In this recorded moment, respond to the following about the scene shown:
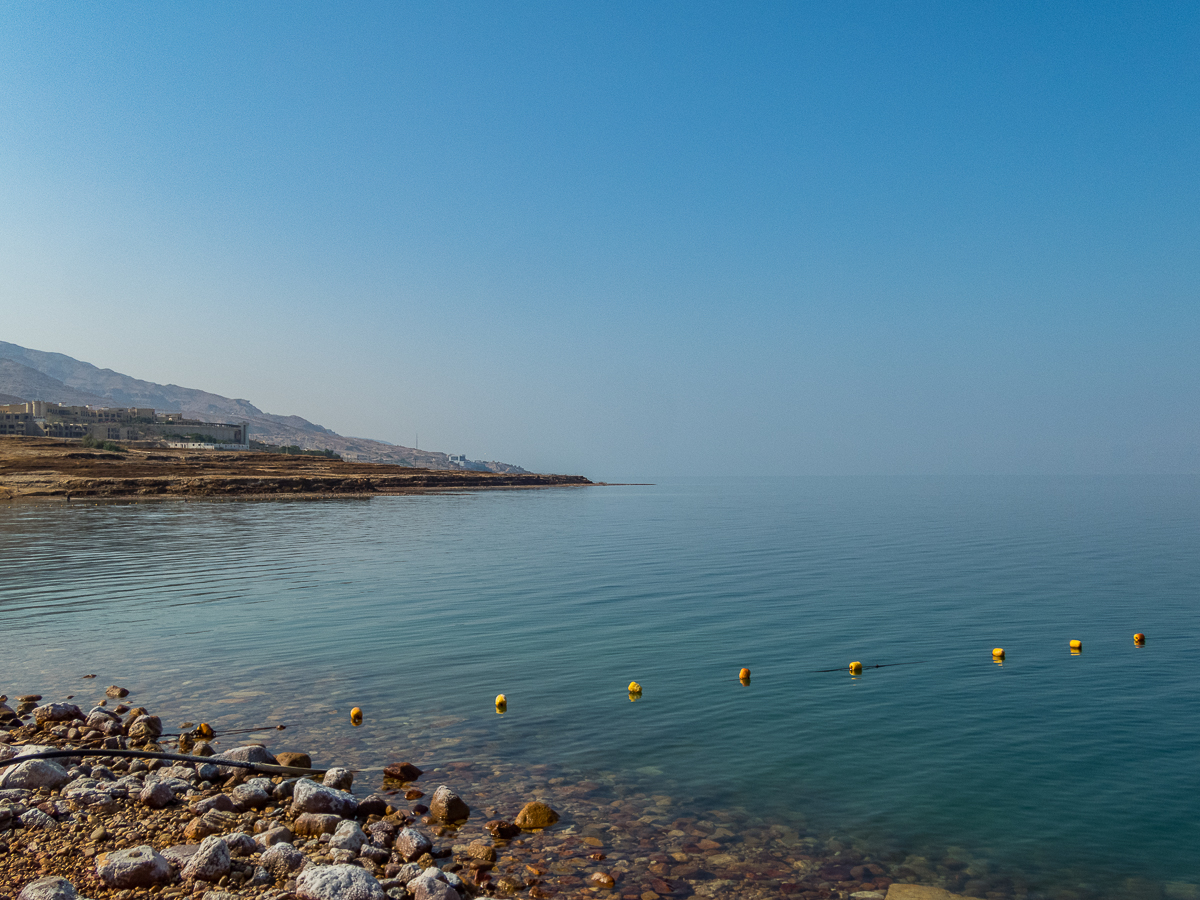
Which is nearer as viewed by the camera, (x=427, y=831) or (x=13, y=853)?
(x=13, y=853)

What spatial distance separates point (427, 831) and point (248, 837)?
2.34 m

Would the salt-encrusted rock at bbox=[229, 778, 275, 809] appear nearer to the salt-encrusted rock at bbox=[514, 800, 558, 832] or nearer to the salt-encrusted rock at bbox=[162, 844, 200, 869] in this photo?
the salt-encrusted rock at bbox=[162, 844, 200, 869]

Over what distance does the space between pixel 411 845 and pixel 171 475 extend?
114106 millimetres

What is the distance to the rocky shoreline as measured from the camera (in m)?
8.84

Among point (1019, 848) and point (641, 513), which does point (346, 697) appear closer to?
point (1019, 848)

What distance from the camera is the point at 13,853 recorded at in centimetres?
948

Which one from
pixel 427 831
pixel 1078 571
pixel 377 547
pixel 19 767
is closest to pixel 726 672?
pixel 427 831

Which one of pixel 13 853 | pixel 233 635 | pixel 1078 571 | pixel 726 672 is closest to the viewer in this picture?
pixel 13 853

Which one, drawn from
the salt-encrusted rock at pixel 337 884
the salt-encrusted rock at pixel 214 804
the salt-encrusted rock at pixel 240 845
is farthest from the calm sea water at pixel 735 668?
the salt-encrusted rock at pixel 337 884

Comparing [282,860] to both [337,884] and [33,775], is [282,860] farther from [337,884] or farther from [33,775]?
[33,775]

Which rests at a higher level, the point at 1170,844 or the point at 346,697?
the point at 1170,844

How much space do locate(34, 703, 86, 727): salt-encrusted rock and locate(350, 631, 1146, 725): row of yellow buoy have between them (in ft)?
17.6

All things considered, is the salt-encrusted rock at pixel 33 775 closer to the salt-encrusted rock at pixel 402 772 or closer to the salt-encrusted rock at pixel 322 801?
the salt-encrusted rock at pixel 322 801

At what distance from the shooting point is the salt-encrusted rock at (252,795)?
36.1ft
